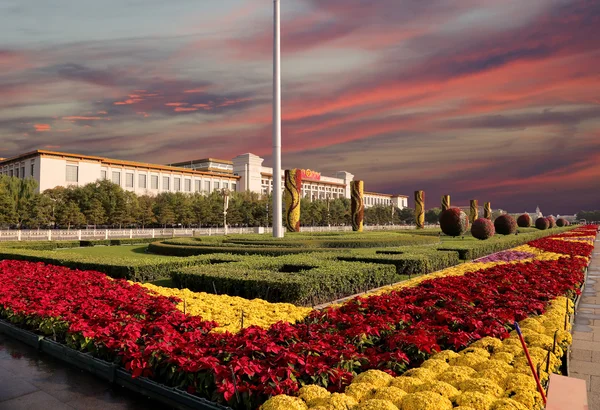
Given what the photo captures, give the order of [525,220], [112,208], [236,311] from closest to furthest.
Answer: [236,311], [112,208], [525,220]

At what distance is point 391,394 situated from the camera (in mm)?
3586

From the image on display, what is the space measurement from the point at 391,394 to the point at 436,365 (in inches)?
40.2

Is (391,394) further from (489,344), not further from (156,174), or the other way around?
(156,174)

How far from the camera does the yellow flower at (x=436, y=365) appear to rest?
4.31 meters

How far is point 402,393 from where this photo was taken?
3629 millimetres

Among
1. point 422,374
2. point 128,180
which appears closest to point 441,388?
point 422,374

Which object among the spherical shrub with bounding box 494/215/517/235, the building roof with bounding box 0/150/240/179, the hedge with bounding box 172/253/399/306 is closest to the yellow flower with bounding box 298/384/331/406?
the hedge with bounding box 172/253/399/306

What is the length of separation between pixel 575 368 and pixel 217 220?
6434 centimetres

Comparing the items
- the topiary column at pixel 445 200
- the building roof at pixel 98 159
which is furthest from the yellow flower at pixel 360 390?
the building roof at pixel 98 159

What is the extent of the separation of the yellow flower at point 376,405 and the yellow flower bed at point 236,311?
128 inches

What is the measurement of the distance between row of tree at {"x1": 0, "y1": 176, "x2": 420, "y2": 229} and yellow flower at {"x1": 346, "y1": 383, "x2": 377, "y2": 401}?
4727 cm

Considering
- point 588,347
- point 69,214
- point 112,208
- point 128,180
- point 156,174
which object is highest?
point 156,174

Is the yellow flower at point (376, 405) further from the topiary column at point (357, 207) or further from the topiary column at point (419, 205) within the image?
the topiary column at point (419, 205)

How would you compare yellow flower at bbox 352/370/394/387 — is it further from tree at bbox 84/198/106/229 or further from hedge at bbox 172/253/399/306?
tree at bbox 84/198/106/229
